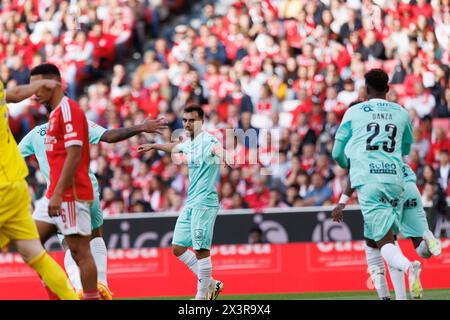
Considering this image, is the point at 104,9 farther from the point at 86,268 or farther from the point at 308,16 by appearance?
the point at 86,268

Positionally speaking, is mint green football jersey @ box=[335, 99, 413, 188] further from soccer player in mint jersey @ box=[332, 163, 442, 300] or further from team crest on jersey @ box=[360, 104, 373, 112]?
soccer player in mint jersey @ box=[332, 163, 442, 300]

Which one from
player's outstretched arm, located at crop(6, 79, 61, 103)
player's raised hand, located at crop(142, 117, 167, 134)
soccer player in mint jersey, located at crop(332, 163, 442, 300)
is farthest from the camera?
soccer player in mint jersey, located at crop(332, 163, 442, 300)

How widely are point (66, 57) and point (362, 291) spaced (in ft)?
34.4

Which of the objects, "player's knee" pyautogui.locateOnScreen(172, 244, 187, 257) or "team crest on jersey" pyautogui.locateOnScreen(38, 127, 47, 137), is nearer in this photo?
"team crest on jersey" pyautogui.locateOnScreen(38, 127, 47, 137)

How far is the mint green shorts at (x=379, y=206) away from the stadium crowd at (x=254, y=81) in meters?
6.51

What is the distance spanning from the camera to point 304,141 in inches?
784

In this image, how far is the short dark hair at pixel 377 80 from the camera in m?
11.1

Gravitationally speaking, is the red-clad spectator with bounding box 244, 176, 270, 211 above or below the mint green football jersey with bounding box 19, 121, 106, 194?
below

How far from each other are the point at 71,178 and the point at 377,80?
3313 millimetres

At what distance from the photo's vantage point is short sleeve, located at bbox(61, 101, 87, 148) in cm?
965

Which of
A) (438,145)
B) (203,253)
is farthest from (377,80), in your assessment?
(438,145)

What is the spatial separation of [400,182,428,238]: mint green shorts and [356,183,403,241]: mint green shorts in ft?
2.58

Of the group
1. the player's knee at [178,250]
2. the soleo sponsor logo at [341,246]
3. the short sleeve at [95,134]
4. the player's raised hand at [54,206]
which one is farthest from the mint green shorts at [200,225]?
the soleo sponsor logo at [341,246]

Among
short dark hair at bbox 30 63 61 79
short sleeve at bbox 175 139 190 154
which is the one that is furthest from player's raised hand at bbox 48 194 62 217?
short sleeve at bbox 175 139 190 154
